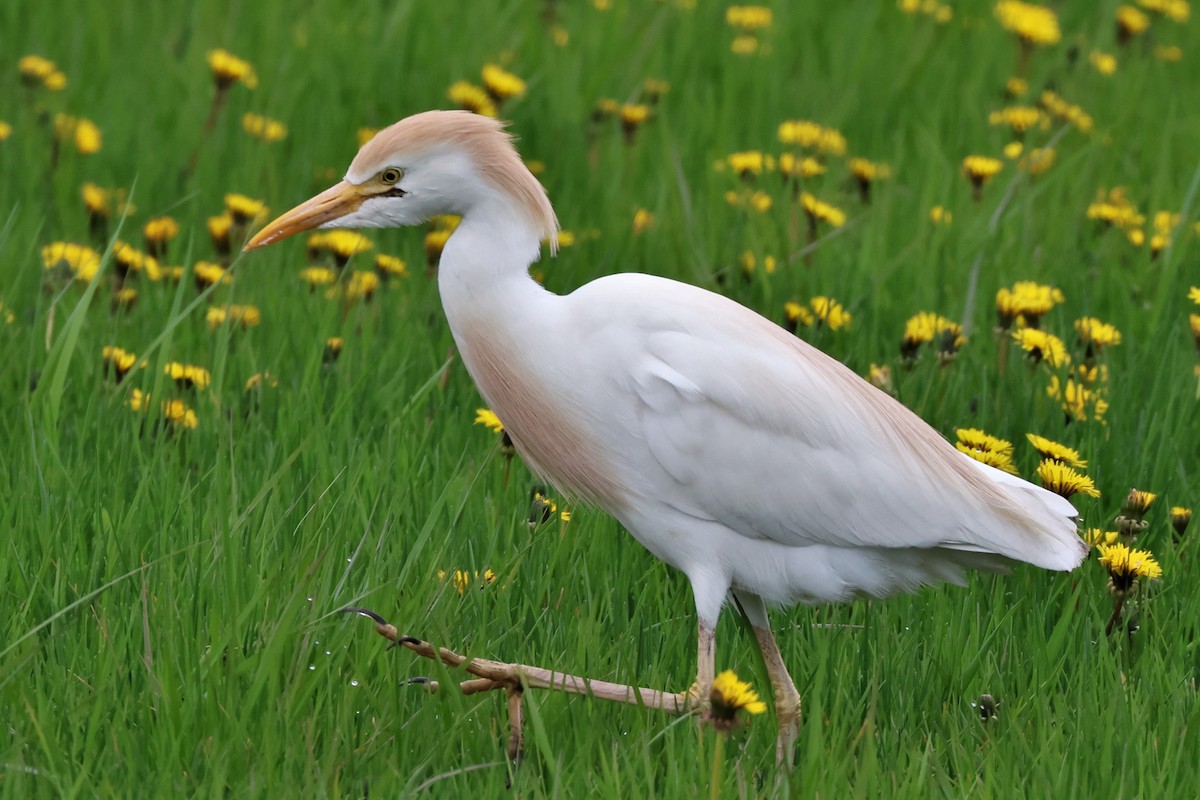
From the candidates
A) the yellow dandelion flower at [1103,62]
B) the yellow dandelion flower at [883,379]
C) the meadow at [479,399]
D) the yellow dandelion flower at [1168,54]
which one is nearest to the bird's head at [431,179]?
the meadow at [479,399]

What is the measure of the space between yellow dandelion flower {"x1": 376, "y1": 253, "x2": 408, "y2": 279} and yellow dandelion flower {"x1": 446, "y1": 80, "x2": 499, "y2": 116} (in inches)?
29.7

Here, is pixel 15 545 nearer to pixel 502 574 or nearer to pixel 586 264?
pixel 502 574

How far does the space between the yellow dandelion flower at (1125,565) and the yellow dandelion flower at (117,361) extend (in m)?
2.42

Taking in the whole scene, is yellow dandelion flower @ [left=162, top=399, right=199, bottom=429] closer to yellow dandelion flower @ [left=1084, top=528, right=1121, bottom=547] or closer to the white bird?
the white bird

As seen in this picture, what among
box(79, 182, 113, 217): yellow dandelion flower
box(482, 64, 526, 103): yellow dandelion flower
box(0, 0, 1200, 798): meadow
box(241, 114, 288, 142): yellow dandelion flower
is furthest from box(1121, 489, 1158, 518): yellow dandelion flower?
box(241, 114, 288, 142): yellow dandelion flower

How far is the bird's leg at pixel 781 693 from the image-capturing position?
323cm

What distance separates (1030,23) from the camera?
7168mm

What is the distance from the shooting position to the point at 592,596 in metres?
3.61

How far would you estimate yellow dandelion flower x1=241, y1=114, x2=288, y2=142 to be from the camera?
606 centimetres

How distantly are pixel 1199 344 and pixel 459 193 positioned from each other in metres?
2.43

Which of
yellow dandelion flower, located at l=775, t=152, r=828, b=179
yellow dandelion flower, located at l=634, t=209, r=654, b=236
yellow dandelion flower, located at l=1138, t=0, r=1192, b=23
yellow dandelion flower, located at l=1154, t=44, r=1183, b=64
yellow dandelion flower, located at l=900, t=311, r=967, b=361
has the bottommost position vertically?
yellow dandelion flower, located at l=634, t=209, r=654, b=236

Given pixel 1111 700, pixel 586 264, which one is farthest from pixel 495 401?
pixel 586 264

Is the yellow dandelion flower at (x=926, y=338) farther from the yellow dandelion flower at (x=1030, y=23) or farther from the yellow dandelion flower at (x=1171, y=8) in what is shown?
the yellow dandelion flower at (x=1171, y=8)

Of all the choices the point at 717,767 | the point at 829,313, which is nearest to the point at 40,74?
the point at 829,313
